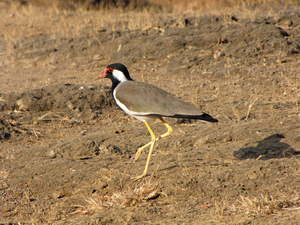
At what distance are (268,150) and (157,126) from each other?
201 cm

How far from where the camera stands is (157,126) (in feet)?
19.8

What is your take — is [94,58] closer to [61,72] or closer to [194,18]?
[61,72]

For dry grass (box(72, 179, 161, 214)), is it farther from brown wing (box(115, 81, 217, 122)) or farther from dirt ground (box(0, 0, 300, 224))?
brown wing (box(115, 81, 217, 122))

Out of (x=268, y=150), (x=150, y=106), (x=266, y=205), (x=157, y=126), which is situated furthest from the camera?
(x=157, y=126)

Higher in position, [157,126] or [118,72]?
[118,72]

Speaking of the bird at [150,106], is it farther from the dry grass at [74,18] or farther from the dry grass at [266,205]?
the dry grass at [74,18]

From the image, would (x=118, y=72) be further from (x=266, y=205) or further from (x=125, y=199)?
(x=266, y=205)

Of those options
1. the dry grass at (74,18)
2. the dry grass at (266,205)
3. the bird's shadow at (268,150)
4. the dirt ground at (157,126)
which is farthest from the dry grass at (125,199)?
the dry grass at (74,18)

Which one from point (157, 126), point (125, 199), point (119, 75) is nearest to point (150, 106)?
point (119, 75)

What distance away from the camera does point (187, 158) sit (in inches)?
183

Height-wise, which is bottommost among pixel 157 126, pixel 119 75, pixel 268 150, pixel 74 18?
pixel 157 126

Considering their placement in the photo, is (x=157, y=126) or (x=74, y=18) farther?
(x=74, y=18)

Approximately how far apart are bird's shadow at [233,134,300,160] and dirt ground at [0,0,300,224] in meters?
0.01

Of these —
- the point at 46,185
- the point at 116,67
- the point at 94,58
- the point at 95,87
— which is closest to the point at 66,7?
the point at 94,58
